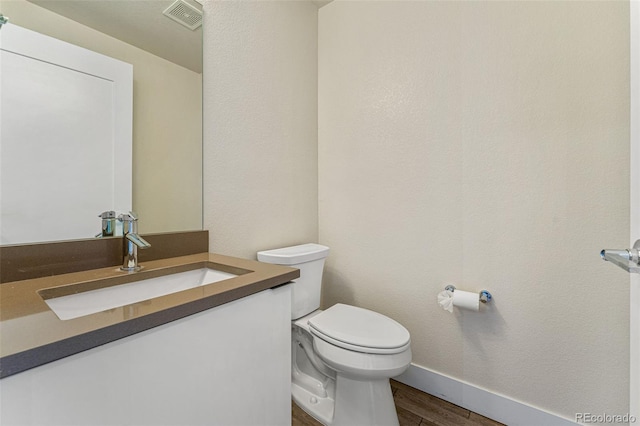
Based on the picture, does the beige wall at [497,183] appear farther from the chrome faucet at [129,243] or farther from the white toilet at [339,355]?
the chrome faucet at [129,243]

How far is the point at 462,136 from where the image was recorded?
4.50 feet

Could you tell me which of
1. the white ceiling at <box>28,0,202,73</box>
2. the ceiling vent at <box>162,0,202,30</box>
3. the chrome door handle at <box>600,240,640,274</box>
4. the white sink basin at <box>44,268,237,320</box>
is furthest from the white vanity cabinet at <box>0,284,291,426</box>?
the ceiling vent at <box>162,0,202,30</box>

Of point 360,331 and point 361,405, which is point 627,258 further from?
point 361,405

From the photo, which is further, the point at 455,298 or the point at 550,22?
the point at 455,298

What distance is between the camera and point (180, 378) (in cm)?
62

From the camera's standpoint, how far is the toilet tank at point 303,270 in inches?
54.5

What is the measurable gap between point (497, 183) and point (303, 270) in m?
1.04

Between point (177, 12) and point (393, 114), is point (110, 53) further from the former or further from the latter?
point (393, 114)

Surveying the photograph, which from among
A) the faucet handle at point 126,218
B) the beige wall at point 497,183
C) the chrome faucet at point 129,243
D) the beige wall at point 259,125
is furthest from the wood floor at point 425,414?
the faucet handle at point 126,218

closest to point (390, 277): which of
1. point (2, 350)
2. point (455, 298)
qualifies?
point (455, 298)

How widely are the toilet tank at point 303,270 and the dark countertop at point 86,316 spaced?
0.40m

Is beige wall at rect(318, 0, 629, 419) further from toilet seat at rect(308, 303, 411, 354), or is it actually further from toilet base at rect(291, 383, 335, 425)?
toilet base at rect(291, 383, 335, 425)

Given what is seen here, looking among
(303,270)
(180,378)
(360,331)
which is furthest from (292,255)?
(180,378)

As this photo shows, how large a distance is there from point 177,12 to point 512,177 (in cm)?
168
